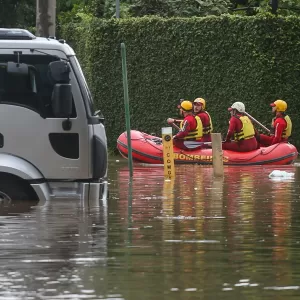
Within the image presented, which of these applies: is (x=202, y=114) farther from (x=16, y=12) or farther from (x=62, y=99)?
(x=16, y=12)

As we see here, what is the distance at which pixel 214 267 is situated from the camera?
11.1 meters

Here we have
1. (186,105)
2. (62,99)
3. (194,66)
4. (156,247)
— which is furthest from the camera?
(194,66)

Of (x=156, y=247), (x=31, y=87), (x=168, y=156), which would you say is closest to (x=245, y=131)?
(x=168, y=156)

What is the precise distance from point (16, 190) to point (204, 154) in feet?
44.9

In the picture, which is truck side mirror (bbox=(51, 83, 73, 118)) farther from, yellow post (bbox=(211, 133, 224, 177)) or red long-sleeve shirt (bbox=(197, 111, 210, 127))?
red long-sleeve shirt (bbox=(197, 111, 210, 127))

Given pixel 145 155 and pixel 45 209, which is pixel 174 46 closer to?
pixel 145 155

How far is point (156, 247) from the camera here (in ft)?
41.3

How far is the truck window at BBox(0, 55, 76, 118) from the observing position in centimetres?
1543

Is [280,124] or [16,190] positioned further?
[280,124]

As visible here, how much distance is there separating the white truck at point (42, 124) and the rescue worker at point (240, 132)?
525 inches

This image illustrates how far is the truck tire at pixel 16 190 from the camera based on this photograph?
15.7 m

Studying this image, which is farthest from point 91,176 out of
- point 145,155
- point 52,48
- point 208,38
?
point 208,38

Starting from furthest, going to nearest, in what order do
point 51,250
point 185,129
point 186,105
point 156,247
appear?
point 186,105
point 185,129
point 156,247
point 51,250

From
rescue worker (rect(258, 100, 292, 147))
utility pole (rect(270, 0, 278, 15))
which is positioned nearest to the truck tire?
rescue worker (rect(258, 100, 292, 147))
